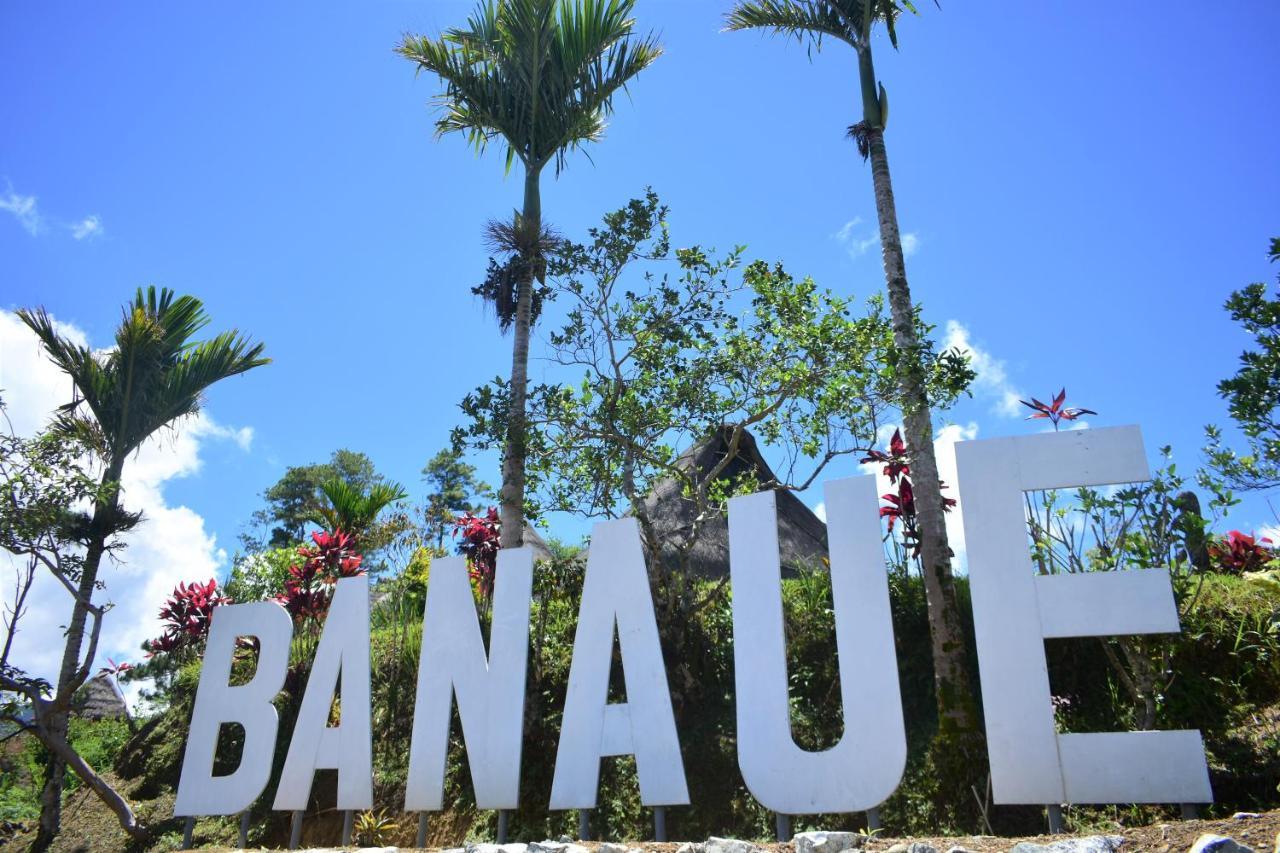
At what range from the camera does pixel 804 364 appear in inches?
344

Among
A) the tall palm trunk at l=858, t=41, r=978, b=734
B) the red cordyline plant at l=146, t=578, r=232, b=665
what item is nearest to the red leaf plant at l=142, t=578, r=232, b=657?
the red cordyline plant at l=146, t=578, r=232, b=665

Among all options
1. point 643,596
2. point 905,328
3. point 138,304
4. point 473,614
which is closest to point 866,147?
point 905,328

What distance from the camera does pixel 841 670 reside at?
6016 mm

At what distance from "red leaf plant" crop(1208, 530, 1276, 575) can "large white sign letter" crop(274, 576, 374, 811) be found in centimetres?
914

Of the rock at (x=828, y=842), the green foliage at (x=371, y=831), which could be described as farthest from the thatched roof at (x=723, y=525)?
the rock at (x=828, y=842)

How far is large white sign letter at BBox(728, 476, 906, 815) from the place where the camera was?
5832 mm

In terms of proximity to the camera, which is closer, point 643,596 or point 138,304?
point 643,596

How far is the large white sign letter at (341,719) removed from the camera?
25.2 ft

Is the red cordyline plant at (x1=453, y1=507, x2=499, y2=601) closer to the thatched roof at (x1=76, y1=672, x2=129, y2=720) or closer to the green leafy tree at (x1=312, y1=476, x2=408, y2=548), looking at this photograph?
the green leafy tree at (x1=312, y1=476, x2=408, y2=548)

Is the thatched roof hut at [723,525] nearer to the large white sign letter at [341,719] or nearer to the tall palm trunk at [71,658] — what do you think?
the large white sign letter at [341,719]

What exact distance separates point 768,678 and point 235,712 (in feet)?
17.1

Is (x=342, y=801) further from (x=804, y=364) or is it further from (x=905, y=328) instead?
(x=905, y=328)

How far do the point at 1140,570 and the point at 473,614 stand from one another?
516 cm

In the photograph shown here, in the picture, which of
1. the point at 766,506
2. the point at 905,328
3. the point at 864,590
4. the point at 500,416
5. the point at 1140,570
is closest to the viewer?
the point at 1140,570
